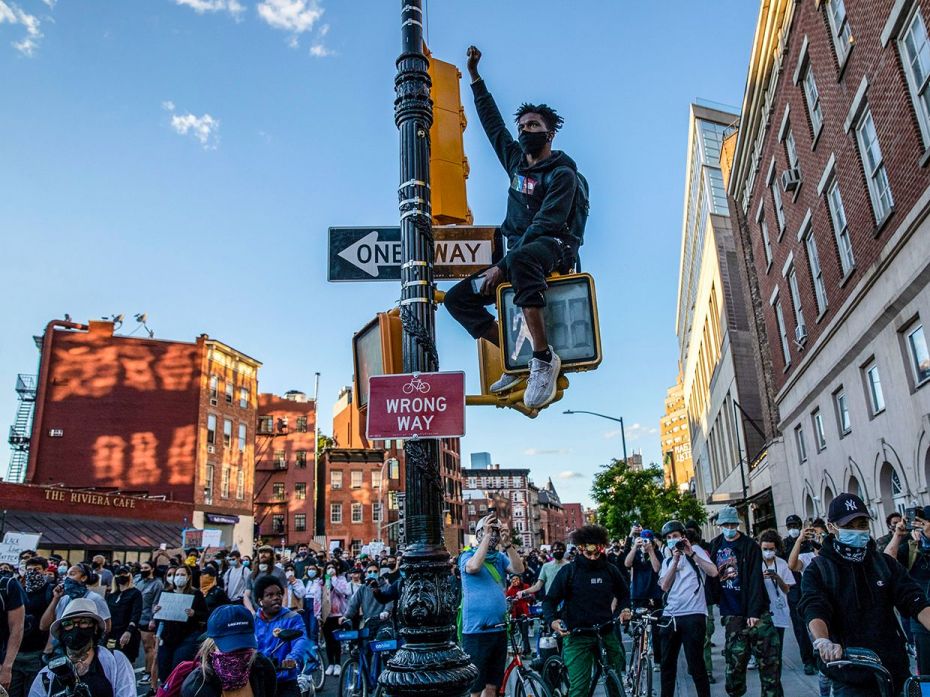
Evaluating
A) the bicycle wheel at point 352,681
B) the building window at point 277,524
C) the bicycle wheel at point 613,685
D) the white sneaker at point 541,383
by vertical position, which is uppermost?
the building window at point 277,524

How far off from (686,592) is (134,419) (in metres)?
43.8

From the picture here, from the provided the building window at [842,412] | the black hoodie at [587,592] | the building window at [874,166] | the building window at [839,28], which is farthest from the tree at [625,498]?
the black hoodie at [587,592]

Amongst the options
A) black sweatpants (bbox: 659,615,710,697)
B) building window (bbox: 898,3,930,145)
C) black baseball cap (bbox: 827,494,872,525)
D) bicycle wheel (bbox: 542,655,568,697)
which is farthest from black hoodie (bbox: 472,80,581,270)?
building window (bbox: 898,3,930,145)

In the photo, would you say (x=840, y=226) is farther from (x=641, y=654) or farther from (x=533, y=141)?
(x=533, y=141)

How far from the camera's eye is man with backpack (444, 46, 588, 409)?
13.3ft

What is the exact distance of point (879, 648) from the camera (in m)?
4.60

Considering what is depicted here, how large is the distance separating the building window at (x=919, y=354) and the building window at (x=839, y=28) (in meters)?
7.16

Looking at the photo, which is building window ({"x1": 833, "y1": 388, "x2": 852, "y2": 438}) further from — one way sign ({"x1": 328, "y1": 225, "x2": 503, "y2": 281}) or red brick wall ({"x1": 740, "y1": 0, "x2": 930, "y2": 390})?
one way sign ({"x1": 328, "y1": 225, "x2": 503, "y2": 281})

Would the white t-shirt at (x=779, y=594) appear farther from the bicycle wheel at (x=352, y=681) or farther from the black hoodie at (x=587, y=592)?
the bicycle wheel at (x=352, y=681)

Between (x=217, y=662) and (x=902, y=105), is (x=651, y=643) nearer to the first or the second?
(x=217, y=662)

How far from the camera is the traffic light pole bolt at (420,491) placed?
12.3 feet

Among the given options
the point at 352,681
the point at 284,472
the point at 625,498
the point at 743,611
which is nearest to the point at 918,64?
the point at 743,611

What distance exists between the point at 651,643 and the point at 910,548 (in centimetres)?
336

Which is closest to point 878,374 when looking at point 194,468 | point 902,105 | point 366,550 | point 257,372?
point 902,105
